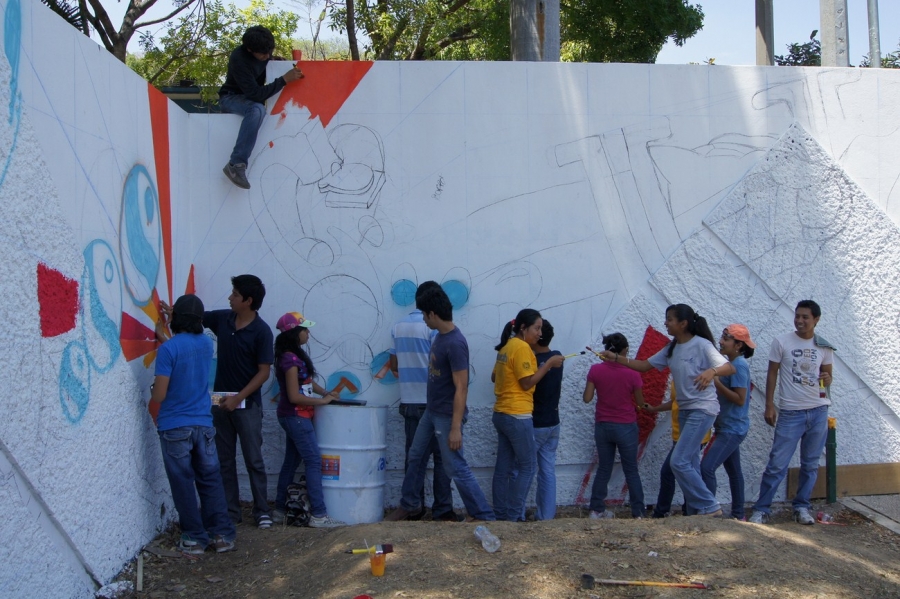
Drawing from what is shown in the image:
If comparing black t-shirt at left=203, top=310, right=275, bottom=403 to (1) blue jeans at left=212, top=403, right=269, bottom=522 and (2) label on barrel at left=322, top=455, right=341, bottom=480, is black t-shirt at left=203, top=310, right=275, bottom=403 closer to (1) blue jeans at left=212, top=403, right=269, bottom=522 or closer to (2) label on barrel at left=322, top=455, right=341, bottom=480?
(1) blue jeans at left=212, top=403, right=269, bottom=522

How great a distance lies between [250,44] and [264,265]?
1.63 meters

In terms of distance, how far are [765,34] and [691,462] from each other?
8.16m

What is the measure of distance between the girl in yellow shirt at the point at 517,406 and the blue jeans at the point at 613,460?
566mm

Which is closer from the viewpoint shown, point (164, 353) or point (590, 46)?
point (164, 353)

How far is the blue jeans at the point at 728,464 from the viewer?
19.9 ft

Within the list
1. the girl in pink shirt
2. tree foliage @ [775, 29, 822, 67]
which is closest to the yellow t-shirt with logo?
the girl in pink shirt

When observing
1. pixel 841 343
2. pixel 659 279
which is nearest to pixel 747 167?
pixel 659 279

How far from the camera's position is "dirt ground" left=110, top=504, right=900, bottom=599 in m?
4.19

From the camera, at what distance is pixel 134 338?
5.08 metres

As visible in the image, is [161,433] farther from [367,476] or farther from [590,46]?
[590,46]

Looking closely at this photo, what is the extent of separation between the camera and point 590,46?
1314 centimetres

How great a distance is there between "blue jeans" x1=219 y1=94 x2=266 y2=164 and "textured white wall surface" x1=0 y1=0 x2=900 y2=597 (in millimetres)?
123

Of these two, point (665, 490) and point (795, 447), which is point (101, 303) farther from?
point (795, 447)

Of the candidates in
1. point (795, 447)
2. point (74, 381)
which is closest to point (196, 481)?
point (74, 381)
